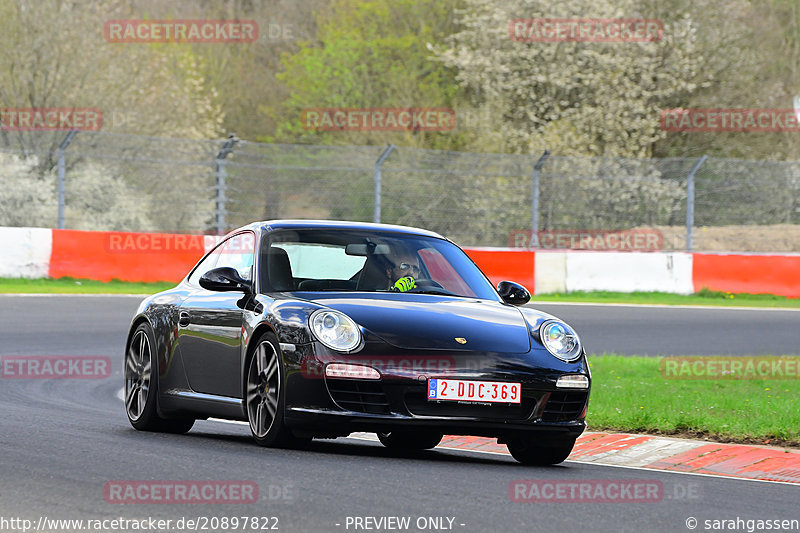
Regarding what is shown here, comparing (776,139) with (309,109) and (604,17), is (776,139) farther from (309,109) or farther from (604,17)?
(309,109)

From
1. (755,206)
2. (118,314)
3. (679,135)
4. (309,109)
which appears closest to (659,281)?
(755,206)

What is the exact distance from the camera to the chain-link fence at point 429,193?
25703 millimetres

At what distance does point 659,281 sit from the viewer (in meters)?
26.1

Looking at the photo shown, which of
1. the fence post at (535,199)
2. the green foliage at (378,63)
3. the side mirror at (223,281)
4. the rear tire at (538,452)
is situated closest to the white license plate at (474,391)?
the rear tire at (538,452)

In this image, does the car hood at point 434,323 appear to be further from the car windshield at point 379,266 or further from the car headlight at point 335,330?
the car windshield at point 379,266

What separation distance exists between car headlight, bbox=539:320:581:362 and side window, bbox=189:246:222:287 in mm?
2504

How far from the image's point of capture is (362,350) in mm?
7695

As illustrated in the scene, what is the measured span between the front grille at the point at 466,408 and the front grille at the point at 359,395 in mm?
145

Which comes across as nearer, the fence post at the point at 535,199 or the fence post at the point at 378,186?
the fence post at the point at 378,186

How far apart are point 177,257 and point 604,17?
18047 millimetres

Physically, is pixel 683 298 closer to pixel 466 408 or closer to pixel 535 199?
pixel 535 199

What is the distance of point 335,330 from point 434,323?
1.88 feet


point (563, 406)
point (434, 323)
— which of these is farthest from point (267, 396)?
point (563, 406)

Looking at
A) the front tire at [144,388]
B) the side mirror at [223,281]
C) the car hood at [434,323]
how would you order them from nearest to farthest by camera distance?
1. the car hood at [434,323]
2. the side mirror at [223,281]
3. the front tire at [144,388]
